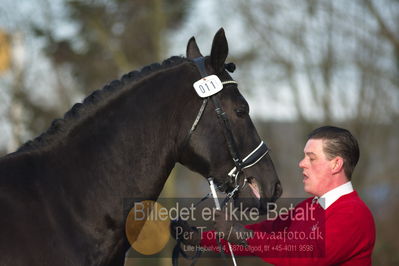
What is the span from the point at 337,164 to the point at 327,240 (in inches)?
19.3

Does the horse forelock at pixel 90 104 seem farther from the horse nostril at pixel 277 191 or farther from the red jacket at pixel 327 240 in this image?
the red jacket at pixel 327 240

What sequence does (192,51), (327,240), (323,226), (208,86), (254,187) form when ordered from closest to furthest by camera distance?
(327,240)
(323,226)
(208,86)
(254,187)
(192,51)

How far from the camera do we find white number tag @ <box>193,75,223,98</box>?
3.18 m

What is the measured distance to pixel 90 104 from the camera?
3.14 meters

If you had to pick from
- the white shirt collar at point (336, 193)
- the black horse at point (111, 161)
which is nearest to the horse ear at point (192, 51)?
the black horse at point (111, 161)

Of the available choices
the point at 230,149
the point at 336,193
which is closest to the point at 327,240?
the point at 336,193

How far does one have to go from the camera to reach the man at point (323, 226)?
2971 millimetres

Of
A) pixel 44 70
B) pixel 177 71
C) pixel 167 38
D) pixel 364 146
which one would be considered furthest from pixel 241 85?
pixel 177 71

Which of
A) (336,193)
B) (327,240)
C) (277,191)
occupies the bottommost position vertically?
(327,240)

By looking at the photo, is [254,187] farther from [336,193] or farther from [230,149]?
[336,193]

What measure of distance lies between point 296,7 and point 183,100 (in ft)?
34.2

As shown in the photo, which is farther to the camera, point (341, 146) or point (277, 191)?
point (277, 191)

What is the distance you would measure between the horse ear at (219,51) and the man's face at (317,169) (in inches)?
29.2

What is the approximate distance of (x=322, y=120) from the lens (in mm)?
13234
